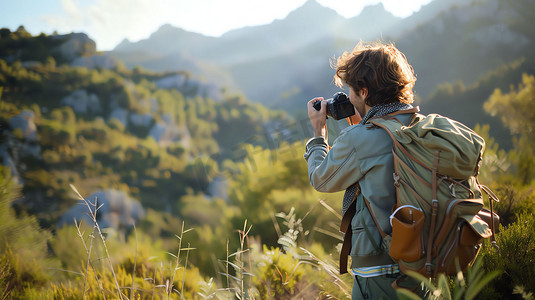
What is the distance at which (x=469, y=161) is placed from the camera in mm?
811

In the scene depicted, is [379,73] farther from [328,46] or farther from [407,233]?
[328,46]

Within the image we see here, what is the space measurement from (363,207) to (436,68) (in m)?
14.3

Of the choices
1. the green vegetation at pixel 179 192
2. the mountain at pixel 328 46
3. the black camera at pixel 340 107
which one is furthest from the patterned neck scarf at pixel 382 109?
the mountain at pixel 328 46

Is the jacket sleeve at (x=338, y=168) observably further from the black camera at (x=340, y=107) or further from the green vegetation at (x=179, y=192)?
the green vegetation at (x=179, y=192)

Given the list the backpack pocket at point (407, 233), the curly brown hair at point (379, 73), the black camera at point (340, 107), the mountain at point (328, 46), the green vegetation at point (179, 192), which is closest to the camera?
the backpack pocket at point (407, 233)

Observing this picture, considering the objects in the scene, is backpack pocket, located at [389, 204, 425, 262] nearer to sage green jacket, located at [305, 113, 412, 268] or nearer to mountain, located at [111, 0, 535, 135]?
sage green jacket, located at [305, 113, 412, 268]

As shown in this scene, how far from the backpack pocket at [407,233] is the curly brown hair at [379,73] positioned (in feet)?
0.97

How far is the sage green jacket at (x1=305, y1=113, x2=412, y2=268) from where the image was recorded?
2.89 ft

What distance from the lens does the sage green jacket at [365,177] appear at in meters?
0.88

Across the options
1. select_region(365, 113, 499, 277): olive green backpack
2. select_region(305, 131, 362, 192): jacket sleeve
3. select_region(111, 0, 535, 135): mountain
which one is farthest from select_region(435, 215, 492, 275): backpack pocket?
select_region(111, 0, 535, 135): mountain

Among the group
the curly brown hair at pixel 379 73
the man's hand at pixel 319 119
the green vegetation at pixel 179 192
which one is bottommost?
the green vegetation at pixel 179 192

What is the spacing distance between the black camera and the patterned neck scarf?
4.1 inches

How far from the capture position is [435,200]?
2.67ft

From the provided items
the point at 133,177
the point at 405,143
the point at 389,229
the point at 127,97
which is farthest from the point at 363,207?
the point at 127,97
